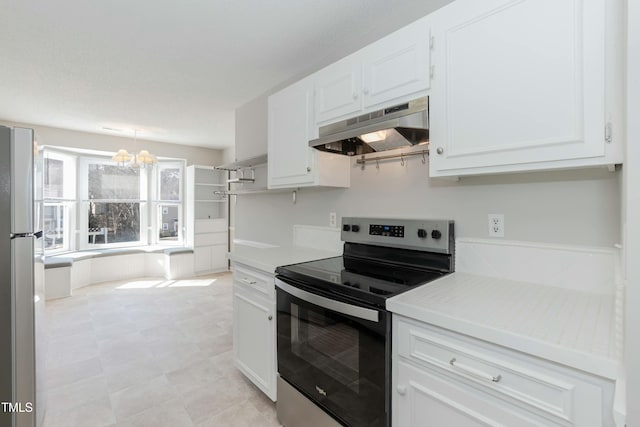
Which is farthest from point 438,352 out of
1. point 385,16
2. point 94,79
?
point 94,79

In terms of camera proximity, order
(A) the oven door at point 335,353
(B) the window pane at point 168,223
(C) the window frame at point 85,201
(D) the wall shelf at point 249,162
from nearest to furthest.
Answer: (A) the oven door at point 335,353 < (D) the wall shelf at point 249,162 < (C) the window frame at point 85,201 < (B) the window pane at point 168,223

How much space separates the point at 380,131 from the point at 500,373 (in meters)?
1.20

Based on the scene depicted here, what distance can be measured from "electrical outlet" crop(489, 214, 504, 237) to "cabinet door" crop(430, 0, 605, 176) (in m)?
0.35

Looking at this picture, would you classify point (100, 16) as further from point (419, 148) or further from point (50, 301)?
point (50, 301)

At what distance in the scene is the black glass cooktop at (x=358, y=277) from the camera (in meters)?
1.30

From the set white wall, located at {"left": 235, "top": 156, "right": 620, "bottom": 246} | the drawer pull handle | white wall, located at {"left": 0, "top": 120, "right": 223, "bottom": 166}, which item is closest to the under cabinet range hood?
white wall, located at {"left": 235, "top": 156, "right": 620, "bottom": 246}

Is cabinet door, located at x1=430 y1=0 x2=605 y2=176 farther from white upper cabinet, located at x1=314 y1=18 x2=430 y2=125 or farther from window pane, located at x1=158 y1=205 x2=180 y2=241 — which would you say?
window pane, located at x1=158 y1=205 x2=180 y2=241

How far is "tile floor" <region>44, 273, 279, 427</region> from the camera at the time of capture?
6.25 feet

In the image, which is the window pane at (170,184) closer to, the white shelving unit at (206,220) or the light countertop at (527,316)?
the white shelving unit at (206,220)

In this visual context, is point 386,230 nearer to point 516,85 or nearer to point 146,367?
point 516,85

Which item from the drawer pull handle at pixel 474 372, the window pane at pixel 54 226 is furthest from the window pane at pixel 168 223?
the drawer pull handle at pixel 474 372

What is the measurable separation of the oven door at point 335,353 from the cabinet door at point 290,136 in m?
0.81

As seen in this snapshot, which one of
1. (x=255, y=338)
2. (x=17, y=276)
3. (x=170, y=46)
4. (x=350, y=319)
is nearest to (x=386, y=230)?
(x=350, y=319)

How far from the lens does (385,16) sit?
1.88 m
